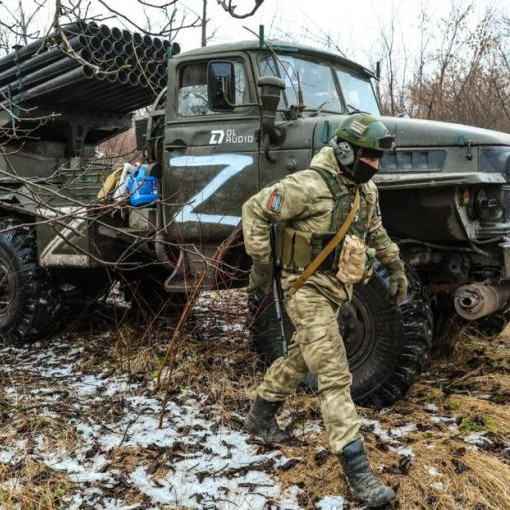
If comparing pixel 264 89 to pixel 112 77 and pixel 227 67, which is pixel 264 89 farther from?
pixel 112 77

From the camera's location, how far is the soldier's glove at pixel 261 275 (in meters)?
3.60

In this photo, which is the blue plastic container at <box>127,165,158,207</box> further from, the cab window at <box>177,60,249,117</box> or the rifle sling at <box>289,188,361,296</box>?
the rifle sling at <box>289,188,361,296</box>

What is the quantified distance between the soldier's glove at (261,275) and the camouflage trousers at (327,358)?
0.59 feet

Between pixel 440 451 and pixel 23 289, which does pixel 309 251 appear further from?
pixel 23 289

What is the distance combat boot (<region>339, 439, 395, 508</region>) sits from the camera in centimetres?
308

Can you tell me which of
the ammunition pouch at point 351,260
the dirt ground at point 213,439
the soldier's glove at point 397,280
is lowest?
the dirt ground at point 213,439

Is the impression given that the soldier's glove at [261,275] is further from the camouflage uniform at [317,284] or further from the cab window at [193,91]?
the cab window at [193,91]

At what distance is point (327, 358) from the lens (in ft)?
10.9

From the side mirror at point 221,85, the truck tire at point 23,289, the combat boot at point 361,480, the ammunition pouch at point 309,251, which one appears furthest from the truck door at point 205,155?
the combat boot at point 361,480

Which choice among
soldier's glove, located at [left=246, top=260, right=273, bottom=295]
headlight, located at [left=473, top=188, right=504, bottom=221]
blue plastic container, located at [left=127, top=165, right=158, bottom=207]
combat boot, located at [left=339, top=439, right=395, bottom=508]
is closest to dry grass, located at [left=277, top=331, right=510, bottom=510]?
combat boot, located at [left=339, top=439, right=395, bottom=508]

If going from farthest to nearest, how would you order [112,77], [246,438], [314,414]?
[112,77] → [314,414] → [246,438]

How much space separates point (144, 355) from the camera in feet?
→ 17.9

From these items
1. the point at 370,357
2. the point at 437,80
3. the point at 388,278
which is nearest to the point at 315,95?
the point at 388,278

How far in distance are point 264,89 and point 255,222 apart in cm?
130
